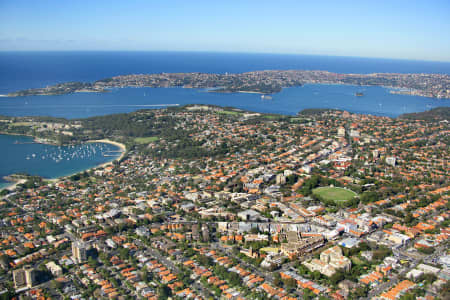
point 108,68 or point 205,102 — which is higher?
point 108,68

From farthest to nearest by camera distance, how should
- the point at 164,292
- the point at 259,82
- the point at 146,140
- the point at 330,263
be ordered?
the point at 259,82 → the point at 146,140 → the point at 330,263 → the point at 164,292

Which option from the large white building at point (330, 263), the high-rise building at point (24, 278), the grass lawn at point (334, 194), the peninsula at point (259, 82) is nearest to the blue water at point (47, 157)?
the high-rise building at point (24, 278)

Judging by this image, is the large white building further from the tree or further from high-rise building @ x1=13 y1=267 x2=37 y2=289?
high-rise building @ x1=13 y1=267 x2=37 y2=289

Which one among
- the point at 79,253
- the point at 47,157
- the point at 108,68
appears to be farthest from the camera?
the point at 108,68

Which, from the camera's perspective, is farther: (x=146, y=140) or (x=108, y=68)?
(x=108, y=68)

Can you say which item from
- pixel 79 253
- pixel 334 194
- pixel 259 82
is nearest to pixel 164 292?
pixel 79 253

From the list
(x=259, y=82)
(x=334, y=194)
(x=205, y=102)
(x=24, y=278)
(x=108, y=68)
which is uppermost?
(x=108, y=68)

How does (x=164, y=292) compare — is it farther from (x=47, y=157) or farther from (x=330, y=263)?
(x=47, y=157)
